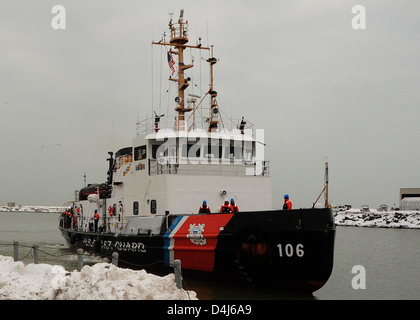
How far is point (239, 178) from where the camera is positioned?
53.5 ft

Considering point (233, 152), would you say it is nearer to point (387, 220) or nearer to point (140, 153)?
point (140, 153)

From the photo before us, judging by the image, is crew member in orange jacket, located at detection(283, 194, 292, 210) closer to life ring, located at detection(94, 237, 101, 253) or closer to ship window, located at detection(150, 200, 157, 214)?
ship window, located at detection(150, 200, 157, 214)

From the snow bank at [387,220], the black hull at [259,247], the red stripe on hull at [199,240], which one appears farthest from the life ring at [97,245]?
the snow bank at [387,220]

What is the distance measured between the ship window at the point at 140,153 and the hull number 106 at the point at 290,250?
6.72m

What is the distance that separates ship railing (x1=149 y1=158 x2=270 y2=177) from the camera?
16.1 m

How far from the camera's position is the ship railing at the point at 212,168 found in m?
16.1

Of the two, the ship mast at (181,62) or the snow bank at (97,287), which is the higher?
the ship mast at (181,62)

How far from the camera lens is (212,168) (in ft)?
53.8

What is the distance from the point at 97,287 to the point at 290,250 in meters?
4.81

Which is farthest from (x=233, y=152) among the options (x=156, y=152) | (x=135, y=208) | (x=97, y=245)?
(x=97, y=245)

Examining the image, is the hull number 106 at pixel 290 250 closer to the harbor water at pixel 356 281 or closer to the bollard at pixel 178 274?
the harbor water at pixel 356 281

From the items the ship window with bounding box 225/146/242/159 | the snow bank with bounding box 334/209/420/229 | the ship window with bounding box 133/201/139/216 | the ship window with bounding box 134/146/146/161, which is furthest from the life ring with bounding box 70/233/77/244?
the snow bank with bounding box 334/209/420/229
